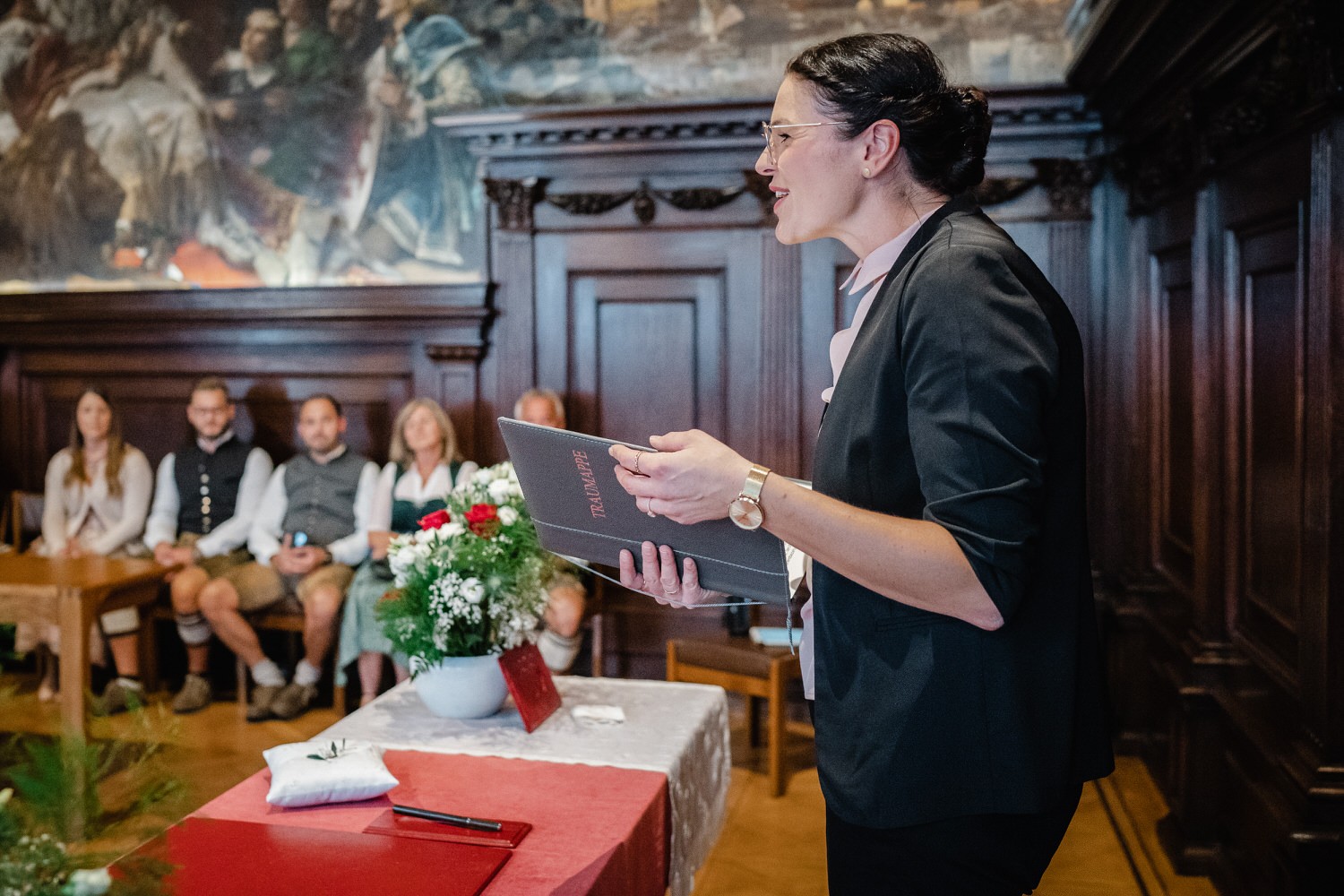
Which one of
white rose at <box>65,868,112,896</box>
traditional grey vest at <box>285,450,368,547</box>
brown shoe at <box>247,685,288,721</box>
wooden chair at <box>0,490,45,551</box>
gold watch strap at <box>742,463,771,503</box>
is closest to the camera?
white rose at <box>65,868,112,896</box>

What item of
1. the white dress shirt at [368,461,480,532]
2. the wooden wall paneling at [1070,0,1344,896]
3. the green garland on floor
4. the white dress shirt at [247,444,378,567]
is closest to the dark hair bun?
the green garland on floor

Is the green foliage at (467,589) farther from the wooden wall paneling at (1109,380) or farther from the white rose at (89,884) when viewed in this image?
the wooden wall paneling at (1109,380)

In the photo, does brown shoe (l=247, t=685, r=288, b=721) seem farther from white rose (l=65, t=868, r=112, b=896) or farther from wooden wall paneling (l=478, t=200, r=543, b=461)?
white rose (l=65, t=868, r=112, b=896)

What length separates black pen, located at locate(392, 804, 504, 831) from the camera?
6.43 ft

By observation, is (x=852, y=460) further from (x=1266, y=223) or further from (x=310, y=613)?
(x=310, y=613)

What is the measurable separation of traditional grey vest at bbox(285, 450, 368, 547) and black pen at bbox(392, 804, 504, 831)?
4113 millimetres

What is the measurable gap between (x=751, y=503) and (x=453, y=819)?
993 mm

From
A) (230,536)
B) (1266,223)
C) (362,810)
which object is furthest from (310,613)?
(1266,223)

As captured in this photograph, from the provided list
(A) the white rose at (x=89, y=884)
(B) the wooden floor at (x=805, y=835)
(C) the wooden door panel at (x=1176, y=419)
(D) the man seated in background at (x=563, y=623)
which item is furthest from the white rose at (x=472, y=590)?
(C) the wooden door panel at (x=1176, y=419)

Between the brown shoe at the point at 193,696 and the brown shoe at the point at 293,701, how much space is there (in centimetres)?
44

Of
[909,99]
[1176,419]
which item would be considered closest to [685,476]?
[909,99]

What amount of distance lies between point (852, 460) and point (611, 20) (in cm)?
515

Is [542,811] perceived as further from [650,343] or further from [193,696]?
[193,696]

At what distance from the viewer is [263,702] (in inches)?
216
